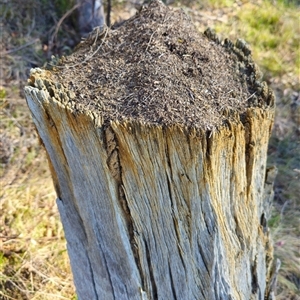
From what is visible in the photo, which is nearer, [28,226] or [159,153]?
[159,153]

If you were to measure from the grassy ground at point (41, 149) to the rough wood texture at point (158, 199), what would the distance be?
1.50m

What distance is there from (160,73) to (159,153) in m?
0.36

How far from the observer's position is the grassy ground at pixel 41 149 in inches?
135

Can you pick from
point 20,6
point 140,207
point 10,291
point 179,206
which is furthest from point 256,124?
point 20,6

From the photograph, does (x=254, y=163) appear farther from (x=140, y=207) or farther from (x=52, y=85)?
(x=52, y=85)

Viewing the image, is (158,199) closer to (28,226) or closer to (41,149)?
(28,226)

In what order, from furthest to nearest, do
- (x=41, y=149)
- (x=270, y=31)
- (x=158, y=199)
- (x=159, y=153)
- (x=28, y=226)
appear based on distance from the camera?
(x=270, y=31), (x=41, y=149), (x=28, y=226), (x=158, y=199), (x=159, y=153)

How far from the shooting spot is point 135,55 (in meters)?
1.82

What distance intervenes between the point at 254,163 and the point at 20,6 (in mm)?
4832

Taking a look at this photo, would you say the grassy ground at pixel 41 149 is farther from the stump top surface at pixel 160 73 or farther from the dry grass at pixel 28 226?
the stump top surface at pixel 160 73

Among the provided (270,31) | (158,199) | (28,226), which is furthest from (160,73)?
(270,31)

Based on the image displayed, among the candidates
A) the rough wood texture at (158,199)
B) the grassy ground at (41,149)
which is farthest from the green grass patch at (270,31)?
the rough wood texture at (158,199)

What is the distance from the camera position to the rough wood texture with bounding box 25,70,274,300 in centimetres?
157

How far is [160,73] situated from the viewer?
1.70 meters
